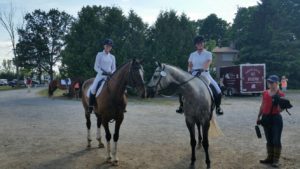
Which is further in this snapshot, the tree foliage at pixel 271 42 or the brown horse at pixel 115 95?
the tree foliage at pixel 271 42

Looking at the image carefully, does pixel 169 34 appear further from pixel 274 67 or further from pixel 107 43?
pixel 107 43

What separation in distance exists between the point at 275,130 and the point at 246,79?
24.5 metres

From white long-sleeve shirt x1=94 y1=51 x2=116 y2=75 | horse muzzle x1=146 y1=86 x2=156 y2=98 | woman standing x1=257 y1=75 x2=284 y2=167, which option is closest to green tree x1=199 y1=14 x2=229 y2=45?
white long-sleeve shirt x1=94 y1=51 x2=116 y2=75

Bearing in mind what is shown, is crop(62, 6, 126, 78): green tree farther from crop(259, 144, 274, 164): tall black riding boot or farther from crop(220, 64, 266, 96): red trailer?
crop(259, 144, 274, 164): tall black riding boot

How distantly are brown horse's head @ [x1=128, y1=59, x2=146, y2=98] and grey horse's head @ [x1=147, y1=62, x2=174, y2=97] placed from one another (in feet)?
0.56

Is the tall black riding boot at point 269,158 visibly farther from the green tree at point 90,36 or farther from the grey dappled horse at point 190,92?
the green tree at point 90,36

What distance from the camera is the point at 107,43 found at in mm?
8445

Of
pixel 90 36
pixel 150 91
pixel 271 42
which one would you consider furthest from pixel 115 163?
pixel 271 42

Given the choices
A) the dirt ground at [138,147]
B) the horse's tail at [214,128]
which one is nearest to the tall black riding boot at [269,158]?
the dirt ground at [138,147]

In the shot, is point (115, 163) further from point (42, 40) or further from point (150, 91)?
point (42, 40)

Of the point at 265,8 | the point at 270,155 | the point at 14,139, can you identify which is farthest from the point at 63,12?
the point at 270,155

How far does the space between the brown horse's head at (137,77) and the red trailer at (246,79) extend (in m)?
24.6

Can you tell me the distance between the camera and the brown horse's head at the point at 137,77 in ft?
22.3

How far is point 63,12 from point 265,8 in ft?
171
